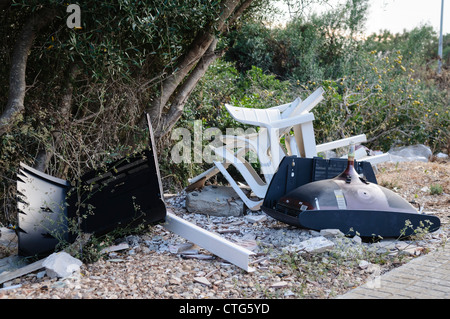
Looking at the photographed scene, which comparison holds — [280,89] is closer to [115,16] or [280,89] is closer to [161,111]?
[161,111]

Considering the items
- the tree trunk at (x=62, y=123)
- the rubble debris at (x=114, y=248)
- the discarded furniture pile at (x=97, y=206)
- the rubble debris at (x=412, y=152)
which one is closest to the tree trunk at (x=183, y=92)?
the tree trunk at (x=62, y=123)

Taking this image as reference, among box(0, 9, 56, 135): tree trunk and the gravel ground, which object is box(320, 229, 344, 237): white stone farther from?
box(0, 9, 56, 135): tree trunk

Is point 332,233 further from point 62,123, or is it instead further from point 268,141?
point 62,123

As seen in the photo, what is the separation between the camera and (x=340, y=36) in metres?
14.8

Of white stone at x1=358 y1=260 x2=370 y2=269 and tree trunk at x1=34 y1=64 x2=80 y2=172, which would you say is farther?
tree trunk at x1=34 y1=64 x2=80 y2=172

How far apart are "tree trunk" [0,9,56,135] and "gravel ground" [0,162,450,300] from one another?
5.94 ft

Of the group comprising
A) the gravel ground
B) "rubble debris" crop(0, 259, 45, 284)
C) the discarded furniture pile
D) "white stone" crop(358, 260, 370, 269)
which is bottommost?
"white stone" crop(358, 260, 370, 269)

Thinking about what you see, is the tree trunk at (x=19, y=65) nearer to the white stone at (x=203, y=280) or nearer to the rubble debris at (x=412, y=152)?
the white stone at (x=203, y=280)

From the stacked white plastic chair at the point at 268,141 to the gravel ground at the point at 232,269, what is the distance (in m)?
0.72

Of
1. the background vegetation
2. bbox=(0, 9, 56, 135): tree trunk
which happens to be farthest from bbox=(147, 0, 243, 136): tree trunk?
bbox=(0, 9, 56, 135): tree trunk

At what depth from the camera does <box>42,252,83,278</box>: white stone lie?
3930 millimetres

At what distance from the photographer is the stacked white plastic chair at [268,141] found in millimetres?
6004
